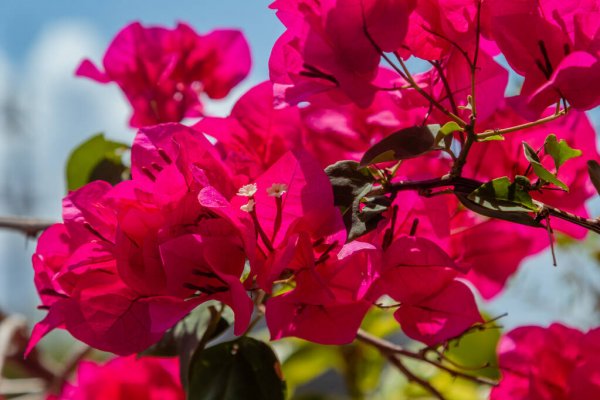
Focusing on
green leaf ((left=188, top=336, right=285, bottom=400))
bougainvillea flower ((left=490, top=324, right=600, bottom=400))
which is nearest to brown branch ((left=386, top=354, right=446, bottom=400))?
bougainvillea flower ((left=490, top=324, right=600, bottom=400))

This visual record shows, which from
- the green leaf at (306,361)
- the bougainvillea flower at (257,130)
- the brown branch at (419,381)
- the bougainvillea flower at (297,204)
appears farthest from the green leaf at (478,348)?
the bougainvillea flower at (297,204)

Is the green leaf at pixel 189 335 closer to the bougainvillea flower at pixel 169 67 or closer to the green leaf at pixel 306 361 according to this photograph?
the bougainvillea flower at pixel 169 67

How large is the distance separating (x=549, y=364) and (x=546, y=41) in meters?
0.28

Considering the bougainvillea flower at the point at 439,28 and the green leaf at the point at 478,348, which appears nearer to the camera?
the bougainvillea flower at the point at 439,28

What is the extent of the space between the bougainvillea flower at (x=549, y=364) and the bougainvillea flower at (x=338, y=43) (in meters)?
0.29

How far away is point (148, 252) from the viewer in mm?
475

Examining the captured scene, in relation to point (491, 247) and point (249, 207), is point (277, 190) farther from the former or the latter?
point (491, 247)

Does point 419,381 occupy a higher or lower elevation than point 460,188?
Result: lower

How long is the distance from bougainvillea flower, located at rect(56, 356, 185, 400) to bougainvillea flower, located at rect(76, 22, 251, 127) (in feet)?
0.86

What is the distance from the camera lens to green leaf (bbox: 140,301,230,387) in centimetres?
64

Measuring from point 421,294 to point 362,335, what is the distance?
201 millimetres

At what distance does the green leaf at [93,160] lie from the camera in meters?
0.80

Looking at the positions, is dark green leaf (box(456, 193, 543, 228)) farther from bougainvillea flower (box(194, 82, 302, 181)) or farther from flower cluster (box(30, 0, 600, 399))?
bougainvillea flower (box(194, 82, 302, 181))

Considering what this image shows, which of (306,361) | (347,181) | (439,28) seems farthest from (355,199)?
(306,361)
